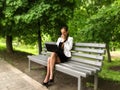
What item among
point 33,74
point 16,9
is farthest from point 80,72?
point 16,9

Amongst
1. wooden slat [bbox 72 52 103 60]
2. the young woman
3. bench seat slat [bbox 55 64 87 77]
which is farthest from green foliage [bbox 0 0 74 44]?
bench seat slat [bbox 55 64 87 77]

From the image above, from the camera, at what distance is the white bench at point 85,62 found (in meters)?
4.65

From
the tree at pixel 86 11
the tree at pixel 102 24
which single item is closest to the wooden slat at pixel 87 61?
the tree at pixel 102 24

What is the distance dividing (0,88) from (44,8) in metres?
2.91

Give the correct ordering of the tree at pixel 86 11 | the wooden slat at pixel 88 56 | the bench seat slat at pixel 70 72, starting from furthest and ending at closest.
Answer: the tree at pixel 86 11
the wooden slat at pixel 88 56
the bench seat slat at pixel 70 72

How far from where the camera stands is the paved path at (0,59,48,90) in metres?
5.37

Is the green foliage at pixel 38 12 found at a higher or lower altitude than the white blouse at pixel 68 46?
higher

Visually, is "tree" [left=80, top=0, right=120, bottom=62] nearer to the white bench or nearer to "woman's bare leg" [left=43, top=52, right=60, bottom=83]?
the white bench

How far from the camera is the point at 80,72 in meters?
4.55

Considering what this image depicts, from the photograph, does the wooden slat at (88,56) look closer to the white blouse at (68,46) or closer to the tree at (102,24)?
the white blouse at (68,46)

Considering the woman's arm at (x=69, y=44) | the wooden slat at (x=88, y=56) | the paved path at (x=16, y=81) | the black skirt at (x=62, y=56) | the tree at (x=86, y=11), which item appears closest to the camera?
the wooden slat at (x=88, y=56)

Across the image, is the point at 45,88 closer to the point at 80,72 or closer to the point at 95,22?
the point at 80,72

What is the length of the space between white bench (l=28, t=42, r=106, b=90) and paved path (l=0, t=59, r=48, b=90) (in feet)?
2.17

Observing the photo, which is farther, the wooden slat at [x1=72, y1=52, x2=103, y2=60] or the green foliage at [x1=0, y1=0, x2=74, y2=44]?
the green foliage at [x1=0, y1=0, x2=74, y2=44]
